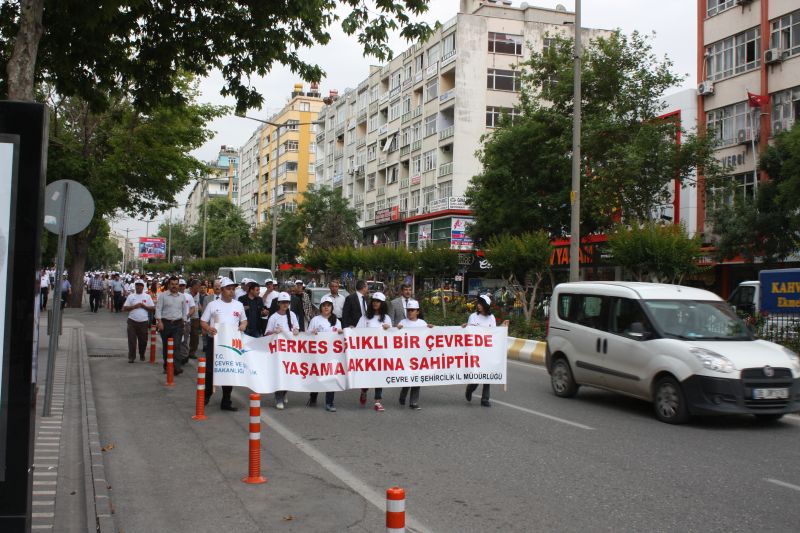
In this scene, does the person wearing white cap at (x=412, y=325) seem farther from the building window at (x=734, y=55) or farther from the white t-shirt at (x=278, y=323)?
the building window at (x=734, y=55)

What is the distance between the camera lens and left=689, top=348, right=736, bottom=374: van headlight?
32.1 feet

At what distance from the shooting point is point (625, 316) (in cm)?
1151

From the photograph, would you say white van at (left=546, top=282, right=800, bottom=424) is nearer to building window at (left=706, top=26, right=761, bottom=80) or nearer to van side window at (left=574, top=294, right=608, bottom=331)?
van side window at (left=574, top=294, right=608, bottom=331)

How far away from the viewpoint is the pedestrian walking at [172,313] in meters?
15.1

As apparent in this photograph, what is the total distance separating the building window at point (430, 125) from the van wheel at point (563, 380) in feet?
153

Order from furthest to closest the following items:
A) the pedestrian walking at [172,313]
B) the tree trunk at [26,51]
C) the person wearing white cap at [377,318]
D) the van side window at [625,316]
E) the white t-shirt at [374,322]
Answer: the pedestrian walking at [172,313] < the white t-shirt at [374,322] < the person wearing white cap at [377,318] < the van side window at [625,316] < the tree trunk at [26,51]

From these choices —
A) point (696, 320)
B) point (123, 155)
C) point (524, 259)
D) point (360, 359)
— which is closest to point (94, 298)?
point (123, 155)

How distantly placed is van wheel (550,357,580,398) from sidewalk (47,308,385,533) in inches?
202

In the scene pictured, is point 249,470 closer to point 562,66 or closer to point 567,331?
point 567,331

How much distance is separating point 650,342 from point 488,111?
46.7 m

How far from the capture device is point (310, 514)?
6.01m

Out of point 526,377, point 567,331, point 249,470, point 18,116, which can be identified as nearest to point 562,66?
point 526,377

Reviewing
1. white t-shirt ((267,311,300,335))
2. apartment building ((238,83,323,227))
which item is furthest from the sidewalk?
apartment building ((238,83,323,227))

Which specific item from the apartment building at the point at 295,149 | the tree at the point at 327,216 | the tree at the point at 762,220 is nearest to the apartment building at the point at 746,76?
the tree at the point at 762,220
